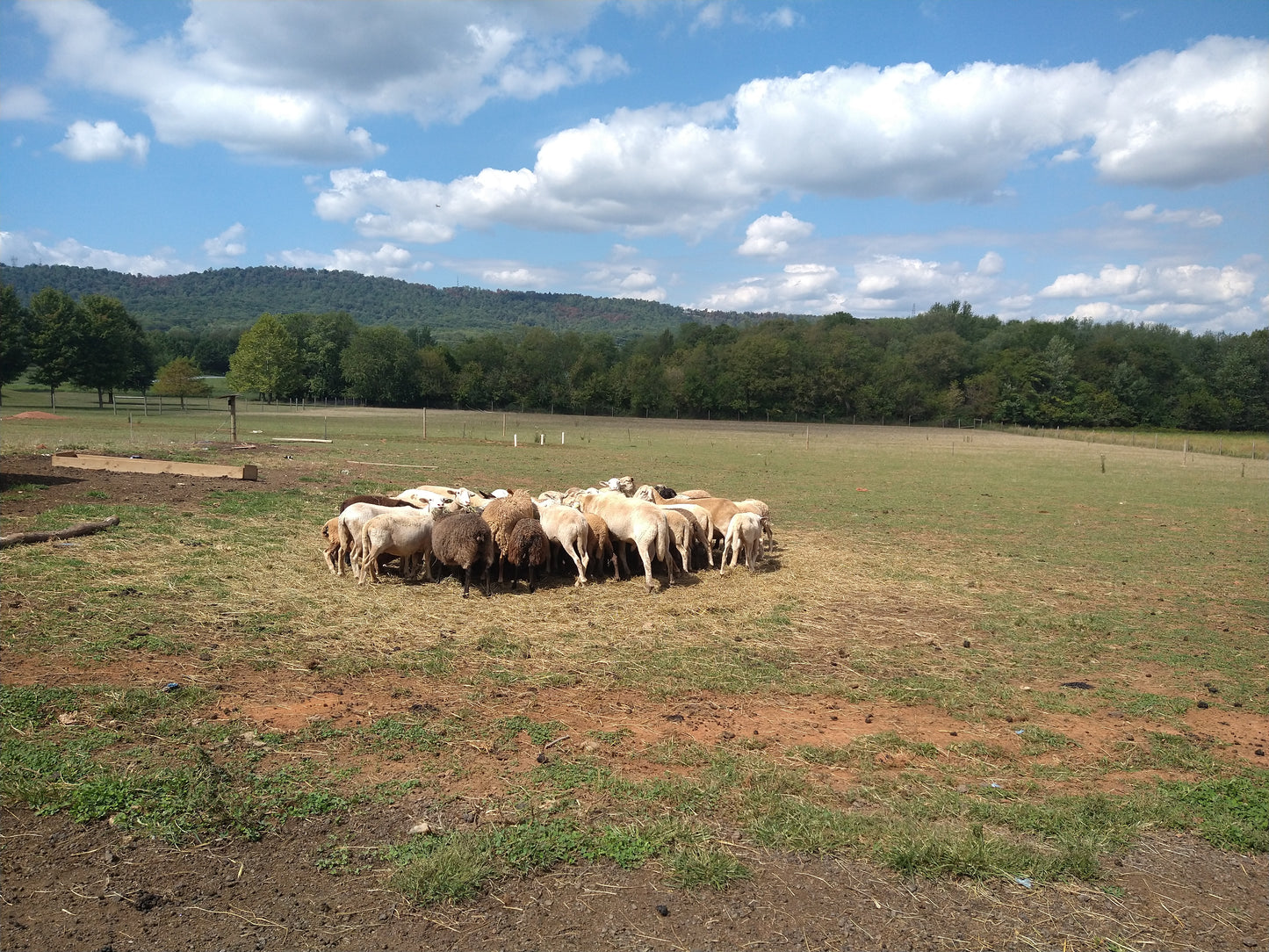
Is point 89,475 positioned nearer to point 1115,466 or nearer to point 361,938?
point 361,938

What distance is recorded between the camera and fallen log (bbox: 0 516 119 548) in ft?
35.0

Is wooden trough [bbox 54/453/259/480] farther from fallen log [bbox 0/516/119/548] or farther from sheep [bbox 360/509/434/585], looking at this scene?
sheep [bbox 360/509/434/585]

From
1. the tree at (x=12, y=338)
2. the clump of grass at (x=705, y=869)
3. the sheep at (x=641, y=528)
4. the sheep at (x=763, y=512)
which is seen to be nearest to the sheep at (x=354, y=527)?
the sheep at (x=641, y=528)

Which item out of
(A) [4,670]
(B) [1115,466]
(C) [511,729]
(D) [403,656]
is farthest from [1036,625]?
(B) [1115,466]

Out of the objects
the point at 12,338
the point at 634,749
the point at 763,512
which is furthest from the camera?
the point at 12,338

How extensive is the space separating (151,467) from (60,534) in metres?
8.42

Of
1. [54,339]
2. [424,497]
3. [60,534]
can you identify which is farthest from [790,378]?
[60,534]

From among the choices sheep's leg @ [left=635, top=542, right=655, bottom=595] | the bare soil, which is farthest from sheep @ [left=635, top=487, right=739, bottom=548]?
the bare soil

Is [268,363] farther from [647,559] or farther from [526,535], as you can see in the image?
[647,559]

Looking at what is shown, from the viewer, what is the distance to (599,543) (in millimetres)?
11266

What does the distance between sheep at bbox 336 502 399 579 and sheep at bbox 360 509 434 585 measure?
0.38ft

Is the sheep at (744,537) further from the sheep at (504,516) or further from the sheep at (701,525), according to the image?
the sheep at (504,516)

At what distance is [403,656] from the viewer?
7.67 metres

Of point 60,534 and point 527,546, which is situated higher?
point 527,546
